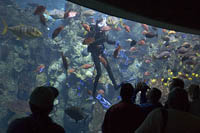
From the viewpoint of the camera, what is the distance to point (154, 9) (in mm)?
3371

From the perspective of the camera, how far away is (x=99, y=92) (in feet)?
33.8

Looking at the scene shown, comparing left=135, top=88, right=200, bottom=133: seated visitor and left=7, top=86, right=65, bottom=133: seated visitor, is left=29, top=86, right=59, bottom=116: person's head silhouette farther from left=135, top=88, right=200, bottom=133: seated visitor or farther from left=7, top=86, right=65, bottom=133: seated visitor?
left=135, top=88, right=200, bottom=133: seated visitor

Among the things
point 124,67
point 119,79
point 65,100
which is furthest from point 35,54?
point 124,67

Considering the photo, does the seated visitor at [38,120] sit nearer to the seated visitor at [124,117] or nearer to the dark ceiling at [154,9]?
the seated visitor at [124,117]

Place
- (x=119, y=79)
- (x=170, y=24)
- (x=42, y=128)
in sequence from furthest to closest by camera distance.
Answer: (x=119, y=79)
(x=170, y=24)
(x=42, y=128)

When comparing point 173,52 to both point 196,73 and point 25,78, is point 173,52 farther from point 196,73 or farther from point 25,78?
point 25,78

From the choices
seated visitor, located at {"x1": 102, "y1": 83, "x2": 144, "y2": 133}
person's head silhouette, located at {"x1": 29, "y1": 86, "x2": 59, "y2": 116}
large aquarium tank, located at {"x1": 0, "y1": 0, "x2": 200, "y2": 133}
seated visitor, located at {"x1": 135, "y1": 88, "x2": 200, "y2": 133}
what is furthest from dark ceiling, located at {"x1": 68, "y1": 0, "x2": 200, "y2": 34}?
large aquarium tank, located at {"x1": 0, "y1": 0, "x2": 200, "y2": 133}

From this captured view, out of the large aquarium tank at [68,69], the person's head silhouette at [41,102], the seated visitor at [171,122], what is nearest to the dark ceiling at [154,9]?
the person's head silhouette at [41,102]

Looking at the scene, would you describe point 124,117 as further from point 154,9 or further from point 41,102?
point 154,9

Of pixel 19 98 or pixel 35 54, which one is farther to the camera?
pixel 35 54

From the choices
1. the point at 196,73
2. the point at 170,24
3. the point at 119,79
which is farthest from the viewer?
the point at 119,79

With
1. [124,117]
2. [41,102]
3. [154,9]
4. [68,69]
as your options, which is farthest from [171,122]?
[68,69]

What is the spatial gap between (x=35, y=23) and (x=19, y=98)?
6234 millimetres

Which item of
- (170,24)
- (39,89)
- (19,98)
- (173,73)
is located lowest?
(19,98)
